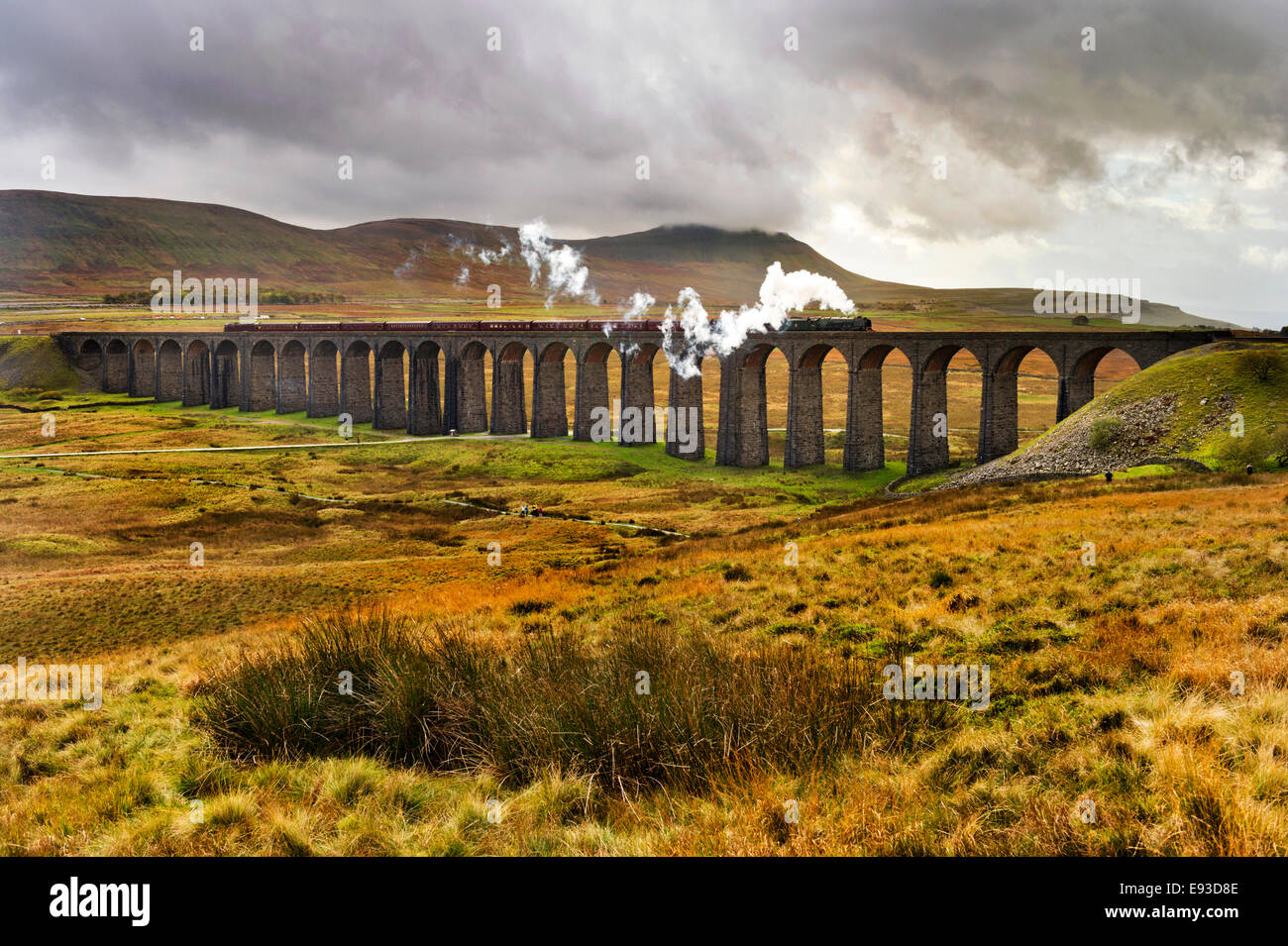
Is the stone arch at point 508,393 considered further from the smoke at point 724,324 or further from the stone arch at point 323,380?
the stone arch at point 323,380

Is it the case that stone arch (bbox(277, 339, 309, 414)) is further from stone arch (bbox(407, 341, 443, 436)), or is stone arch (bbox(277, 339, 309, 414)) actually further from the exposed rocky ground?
the exposed rocky ground

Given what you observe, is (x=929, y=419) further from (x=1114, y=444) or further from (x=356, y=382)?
(x=356, y=382)

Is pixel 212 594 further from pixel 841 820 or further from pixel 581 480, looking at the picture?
pixel 581 480

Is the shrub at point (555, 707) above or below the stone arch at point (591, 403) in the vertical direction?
below

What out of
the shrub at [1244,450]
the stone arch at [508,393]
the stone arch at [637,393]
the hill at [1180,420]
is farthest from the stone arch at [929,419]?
the stone arch at [508,393]
